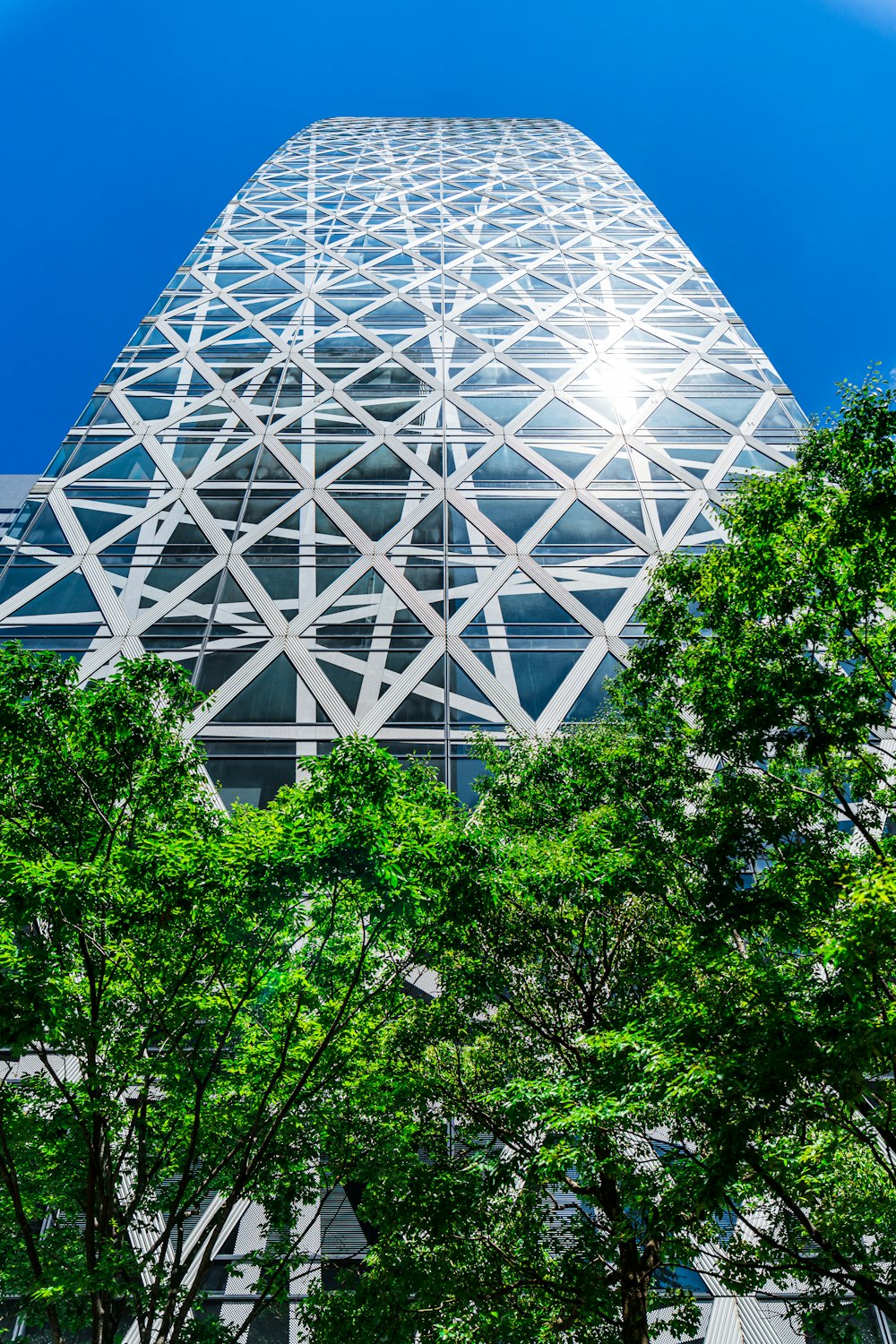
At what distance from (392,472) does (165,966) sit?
64.3ft

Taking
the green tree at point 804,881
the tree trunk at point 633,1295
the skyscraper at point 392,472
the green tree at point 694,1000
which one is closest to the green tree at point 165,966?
the green tree at point 694,1000

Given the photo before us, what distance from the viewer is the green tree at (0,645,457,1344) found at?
758 cm

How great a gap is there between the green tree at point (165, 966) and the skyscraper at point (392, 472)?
7720mm

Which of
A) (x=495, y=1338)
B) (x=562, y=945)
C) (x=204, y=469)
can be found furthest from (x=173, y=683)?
(x=204, y=469)

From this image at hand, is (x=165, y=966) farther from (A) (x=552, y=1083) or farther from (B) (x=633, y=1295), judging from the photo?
(B) (x=633, y=1295)

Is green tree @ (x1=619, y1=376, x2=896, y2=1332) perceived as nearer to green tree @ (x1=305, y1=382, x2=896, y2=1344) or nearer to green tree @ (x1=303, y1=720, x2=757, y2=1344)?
green tree @ (x1=305, y1=382, x2=896, y2=1344)

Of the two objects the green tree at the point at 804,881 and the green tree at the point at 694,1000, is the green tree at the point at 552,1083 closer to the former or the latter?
the green tree at the point at 694,1000

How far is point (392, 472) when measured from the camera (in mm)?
25781

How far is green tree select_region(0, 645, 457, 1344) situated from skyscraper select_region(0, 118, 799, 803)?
7720 millimetres

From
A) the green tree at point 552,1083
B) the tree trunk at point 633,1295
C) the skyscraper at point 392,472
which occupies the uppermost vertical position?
the skyscraper at point 392,472

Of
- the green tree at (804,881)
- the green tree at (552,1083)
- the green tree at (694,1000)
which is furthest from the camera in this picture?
the green tree at (552,1083)

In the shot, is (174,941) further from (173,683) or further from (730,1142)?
(730,1142)

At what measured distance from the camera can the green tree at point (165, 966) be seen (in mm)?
7582

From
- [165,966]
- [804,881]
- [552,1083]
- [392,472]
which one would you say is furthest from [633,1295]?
[392,472]
